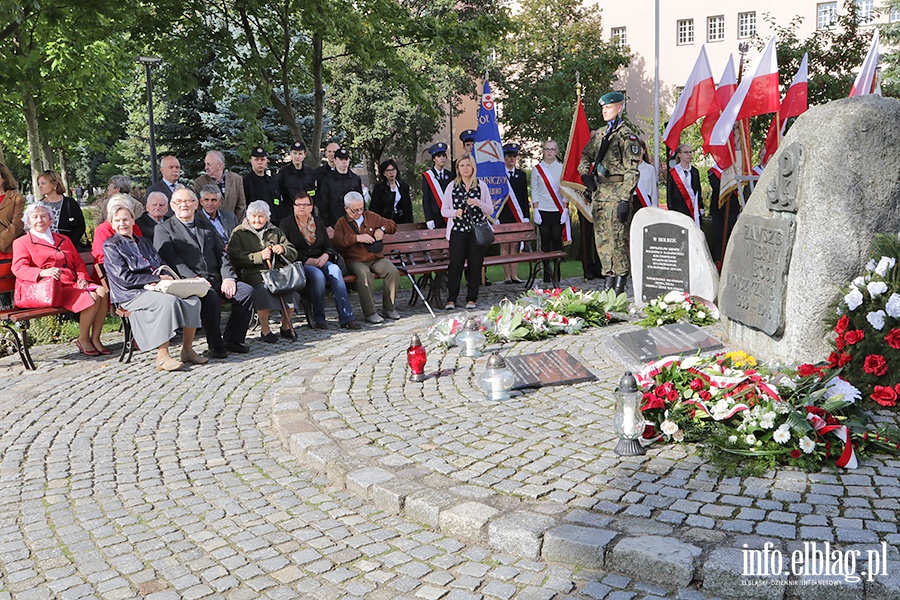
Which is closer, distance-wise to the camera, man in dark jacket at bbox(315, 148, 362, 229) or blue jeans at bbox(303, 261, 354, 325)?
blue jeans at bbox(303, 261, 354, 325)

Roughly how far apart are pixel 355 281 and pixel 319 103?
5.28 metres

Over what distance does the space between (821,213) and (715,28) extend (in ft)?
134

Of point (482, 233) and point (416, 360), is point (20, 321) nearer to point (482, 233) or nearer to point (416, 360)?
point (416, 360)

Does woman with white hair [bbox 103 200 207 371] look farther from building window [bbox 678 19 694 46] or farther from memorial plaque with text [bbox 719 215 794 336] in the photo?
building window [bbox 678 19 694 46]

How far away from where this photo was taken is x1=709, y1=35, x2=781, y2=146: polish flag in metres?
10.1

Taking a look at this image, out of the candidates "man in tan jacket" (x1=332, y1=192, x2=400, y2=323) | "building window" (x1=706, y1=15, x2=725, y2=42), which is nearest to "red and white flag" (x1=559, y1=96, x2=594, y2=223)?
"man in tan jacket" (x1=332, y1=192, x2=400, y2=323)

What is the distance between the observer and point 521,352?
7445mm

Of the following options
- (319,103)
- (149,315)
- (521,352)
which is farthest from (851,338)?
(319,103)

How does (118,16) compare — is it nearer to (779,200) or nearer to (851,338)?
(779,200)

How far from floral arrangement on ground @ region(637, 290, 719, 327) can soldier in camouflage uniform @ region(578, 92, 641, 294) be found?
1819 mm

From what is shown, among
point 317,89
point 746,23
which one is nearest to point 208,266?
point 317,89

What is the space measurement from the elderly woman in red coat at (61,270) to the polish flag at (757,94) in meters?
7.58

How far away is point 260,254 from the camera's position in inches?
350

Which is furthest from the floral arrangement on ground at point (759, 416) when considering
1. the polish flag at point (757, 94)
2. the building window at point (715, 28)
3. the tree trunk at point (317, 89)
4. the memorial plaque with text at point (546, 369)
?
the building window at point (715, 28)
